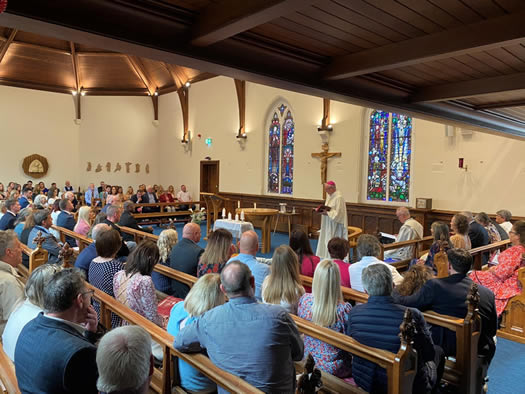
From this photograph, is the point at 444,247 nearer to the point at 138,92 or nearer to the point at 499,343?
the point at 499,343

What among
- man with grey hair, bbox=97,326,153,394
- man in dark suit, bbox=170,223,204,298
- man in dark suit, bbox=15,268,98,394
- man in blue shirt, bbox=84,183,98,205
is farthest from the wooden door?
man with grey hair, bbox=97,326,153,394

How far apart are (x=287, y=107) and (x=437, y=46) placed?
9.41m

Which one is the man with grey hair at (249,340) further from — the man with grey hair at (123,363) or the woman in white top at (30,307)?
the woman in white top at (30,307)

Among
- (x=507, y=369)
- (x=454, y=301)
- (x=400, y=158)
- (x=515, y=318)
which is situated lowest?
(x=507, y=369)

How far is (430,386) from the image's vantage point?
2.24 m

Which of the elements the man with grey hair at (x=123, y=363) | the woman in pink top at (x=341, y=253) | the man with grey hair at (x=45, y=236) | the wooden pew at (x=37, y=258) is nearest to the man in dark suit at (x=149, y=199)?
the man with grey hair at (x=45, y=236)

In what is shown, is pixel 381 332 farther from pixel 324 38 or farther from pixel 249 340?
pixel 324 38

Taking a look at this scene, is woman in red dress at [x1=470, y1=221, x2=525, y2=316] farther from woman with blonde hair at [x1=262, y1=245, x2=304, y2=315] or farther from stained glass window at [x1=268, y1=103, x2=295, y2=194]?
stained glass window at [x1=268, y1=103, x2=295, y2=194]

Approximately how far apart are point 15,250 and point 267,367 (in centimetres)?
222

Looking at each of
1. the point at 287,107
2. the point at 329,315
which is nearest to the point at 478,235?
the point at 329,315

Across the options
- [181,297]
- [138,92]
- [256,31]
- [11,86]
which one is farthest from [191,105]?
[256,31]

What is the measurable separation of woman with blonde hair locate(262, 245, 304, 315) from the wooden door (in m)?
11.4

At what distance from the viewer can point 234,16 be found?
1948 millimetres

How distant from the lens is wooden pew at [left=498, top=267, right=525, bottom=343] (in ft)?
13.6
